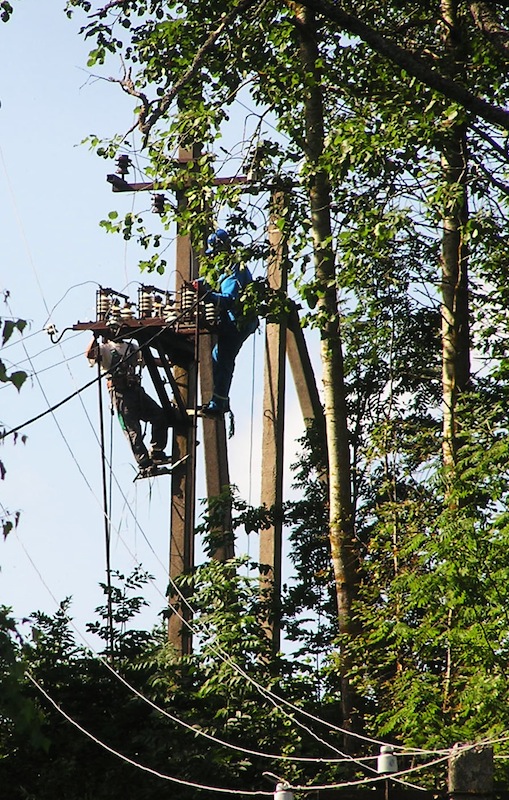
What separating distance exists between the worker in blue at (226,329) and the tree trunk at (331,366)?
81 cm

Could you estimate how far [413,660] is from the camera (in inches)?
488

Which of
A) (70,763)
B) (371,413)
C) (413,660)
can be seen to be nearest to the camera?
(413,660)

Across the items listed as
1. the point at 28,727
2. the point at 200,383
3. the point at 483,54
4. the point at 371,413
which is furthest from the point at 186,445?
the point at 28,727

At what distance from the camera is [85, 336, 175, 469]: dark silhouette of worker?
1445 centimetres

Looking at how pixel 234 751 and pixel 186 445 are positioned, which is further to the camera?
pixel 186 445

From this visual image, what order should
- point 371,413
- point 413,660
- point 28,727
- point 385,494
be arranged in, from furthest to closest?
point 371,413, point 385,494, point 413,660, point 28,727

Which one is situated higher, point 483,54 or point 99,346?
point 483,54

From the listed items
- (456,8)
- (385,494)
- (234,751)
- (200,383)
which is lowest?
(234,751)

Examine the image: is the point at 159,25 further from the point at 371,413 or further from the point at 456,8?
the point at 371,413

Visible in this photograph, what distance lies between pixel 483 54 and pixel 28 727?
868 centimetres

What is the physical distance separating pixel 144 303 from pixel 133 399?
97 centimetres

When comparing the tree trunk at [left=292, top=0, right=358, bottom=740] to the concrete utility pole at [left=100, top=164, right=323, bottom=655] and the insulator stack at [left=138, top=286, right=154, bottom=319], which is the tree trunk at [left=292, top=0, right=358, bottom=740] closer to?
the concrete utility pole at [left=100, top=164, right=323, bottom=655]

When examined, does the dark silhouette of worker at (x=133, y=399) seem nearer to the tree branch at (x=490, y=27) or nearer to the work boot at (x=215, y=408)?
the work boot at (x=215, y=408)

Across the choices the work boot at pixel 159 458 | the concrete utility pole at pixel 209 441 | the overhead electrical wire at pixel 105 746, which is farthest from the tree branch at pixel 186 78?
the overhead electrical wire at pixel 105 746
